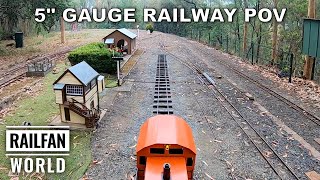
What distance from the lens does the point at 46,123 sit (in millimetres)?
11938

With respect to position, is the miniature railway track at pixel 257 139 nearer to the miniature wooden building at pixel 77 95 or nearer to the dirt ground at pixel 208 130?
the dirt ground at pixel 208 130

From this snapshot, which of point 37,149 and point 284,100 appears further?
point 284,100

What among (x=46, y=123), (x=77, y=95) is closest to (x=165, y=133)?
(x=77, y=95)

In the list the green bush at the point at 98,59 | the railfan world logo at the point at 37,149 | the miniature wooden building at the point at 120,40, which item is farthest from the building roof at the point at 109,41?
the railfan world logo at the point at 37,149

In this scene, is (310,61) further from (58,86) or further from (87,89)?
(58,86)

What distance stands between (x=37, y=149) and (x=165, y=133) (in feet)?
11.4

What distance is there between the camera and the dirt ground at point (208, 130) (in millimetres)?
9000

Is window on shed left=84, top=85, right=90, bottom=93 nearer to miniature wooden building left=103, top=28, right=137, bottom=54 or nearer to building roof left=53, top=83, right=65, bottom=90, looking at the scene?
building roof left=53, top=83, right=65, bottom=90

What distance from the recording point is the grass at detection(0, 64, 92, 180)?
29.0 feet

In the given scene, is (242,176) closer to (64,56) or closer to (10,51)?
(64,56)

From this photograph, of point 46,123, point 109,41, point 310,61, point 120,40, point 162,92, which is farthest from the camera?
point 120,40

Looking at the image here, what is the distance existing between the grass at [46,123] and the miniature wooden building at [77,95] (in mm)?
570

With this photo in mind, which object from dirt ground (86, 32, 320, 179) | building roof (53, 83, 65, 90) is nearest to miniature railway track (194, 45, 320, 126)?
dirt ground (86, 32, 320, 179)

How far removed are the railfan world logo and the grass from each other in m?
0.22
